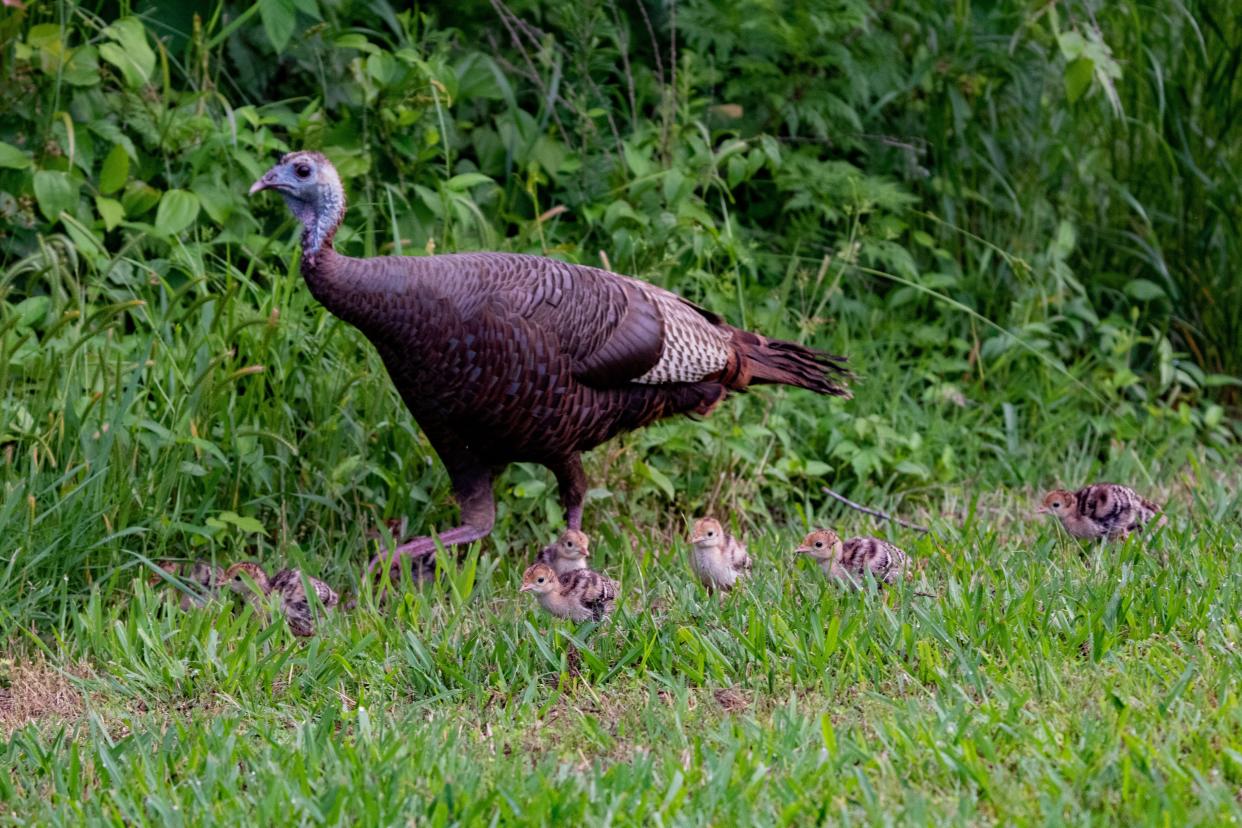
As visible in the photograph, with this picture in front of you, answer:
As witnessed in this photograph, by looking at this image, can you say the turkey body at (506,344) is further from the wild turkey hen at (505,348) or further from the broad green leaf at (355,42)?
the broad green leaf at (355,42)

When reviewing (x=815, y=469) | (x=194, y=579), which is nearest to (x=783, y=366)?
(x=815, y=469)

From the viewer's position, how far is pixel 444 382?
5051 mm

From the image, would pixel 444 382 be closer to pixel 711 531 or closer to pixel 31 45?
pixel 711 531

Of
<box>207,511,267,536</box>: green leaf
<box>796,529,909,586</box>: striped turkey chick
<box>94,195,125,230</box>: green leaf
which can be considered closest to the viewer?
<box>796,529,909,586</box>: striped turkey chick

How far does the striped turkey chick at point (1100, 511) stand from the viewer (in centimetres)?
522

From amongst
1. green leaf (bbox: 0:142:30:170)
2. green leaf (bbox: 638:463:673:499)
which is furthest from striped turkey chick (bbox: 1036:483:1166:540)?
green leaf (bbox: 0:142:30:170)

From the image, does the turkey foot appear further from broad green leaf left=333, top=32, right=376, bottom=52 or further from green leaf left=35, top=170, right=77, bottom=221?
broad green leaf left=333, top=32, right=376, bottom=52

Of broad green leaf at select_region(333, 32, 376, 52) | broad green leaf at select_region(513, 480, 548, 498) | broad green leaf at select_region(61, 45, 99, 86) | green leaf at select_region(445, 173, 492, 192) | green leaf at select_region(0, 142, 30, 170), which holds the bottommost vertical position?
broad green leaf at select_region(513, 480, 548, 498)

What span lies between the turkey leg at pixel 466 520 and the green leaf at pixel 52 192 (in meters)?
1.75

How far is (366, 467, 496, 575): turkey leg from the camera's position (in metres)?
5.45

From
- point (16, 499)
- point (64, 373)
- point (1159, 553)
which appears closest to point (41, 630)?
point (16, 499)

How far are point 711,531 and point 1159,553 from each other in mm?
1447

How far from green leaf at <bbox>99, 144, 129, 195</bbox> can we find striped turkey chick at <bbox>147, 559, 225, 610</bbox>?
1609 millimetres

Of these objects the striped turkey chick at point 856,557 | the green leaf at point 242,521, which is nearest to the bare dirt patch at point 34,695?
the green leaf at point 242,521
